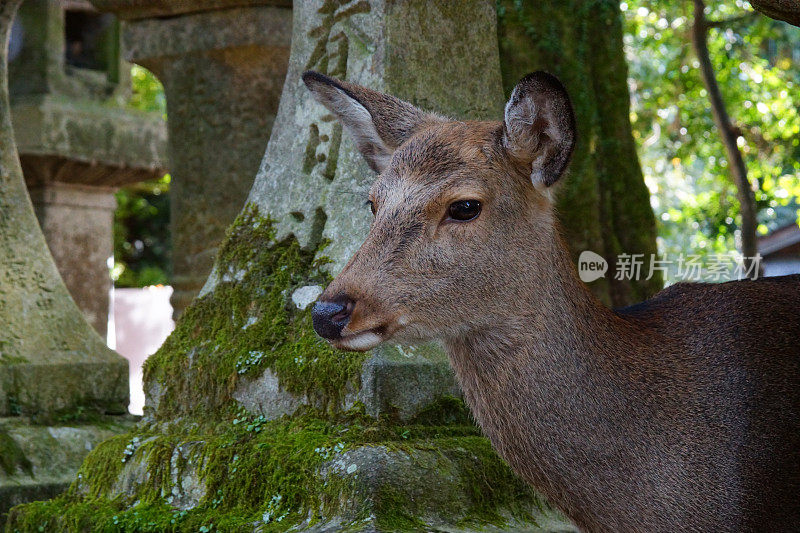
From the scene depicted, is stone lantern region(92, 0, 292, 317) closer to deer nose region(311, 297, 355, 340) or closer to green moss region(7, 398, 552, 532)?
green moss region(7, 398, 552, 532)

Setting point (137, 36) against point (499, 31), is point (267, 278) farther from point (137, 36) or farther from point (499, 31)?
point (137, 36)

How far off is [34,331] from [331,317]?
144 inches

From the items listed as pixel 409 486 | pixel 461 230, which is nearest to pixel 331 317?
pixel 461 230

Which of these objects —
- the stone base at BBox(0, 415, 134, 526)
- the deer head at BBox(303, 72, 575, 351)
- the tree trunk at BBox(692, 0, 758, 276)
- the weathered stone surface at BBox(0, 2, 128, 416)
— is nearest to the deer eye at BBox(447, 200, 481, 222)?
the deer head at BBox(303, 72, 575, 351)

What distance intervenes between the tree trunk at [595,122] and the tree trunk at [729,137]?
4895 millimetres

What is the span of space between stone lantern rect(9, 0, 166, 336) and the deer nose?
6342 mm

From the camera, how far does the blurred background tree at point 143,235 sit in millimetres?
22094

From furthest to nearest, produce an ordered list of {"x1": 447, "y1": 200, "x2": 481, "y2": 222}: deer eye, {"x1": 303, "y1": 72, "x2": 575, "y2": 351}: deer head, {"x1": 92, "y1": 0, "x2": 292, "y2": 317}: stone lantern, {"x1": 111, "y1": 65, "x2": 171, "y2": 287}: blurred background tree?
→ {"x1": 111, "y1": 65, "x2": 171, "y2": 287}: blurred background tree, {"x1": 92, "y1": 0, "x2": 292, "y2": 317}: stone lantern, {"x1": 447, "y1": 200, "x2": 481, "y2": 222}: deer eye, {"x1": 303, "y1": 72, "x2": 575, "y2": 351}: deer head

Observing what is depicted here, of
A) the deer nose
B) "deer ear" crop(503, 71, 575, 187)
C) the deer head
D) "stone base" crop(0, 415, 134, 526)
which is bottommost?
"stone base" crop(0, 415, 134, 526)

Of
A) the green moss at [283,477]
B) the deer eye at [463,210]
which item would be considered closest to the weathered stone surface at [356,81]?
Result: the green moss at [283,477]

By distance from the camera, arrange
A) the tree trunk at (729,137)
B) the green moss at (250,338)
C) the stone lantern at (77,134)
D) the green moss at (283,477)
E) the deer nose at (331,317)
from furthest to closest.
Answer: the tree trunk at (729,137)
the stone lantern at (77,134)
the green moss at (250,338)
the green moss at (283,477)
the deer nose at (331,317)

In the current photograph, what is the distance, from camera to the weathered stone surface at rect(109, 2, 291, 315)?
781cm

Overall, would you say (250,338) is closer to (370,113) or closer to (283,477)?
(283,477)

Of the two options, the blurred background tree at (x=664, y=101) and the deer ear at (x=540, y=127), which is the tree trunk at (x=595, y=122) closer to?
the blurred background tree at (x=664, y=101)
